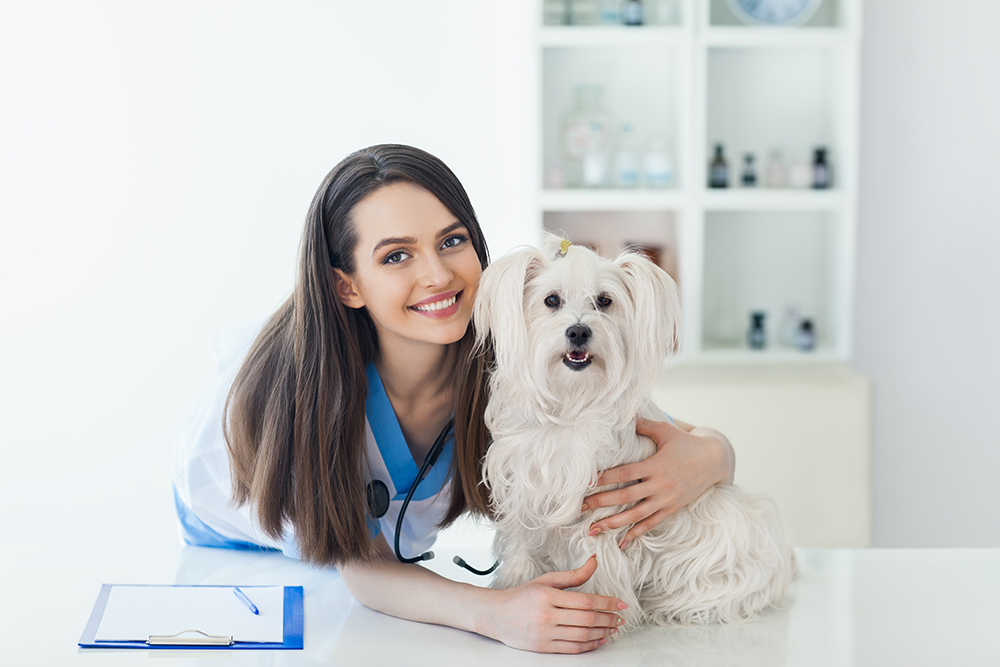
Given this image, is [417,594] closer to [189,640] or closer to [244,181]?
[189,640]

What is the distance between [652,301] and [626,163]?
5.96ft

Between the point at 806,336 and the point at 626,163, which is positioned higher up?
the point at 626,163

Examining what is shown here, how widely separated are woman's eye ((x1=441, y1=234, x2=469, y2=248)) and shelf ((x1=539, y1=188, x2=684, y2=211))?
1.40 metres

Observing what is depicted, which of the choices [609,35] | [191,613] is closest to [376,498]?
[191,613]

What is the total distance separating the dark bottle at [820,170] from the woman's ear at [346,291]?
2.05m

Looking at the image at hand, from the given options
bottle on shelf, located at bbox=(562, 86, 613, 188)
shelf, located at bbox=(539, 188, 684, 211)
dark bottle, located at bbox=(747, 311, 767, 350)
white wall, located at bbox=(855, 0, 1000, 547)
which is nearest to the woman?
shelf, located at bbox=(539, 188, 684, 211)

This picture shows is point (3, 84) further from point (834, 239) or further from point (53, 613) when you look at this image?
point (834, 239)

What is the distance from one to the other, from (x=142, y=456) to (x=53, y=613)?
75.4 inches

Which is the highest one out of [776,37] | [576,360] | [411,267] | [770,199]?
[776,37]

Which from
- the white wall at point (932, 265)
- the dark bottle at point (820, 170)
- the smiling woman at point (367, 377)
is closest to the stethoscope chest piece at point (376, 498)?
the smiling woman at point (367, 377)

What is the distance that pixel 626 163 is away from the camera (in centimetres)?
290

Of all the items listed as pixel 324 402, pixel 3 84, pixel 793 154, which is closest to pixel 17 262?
pixel 3 84

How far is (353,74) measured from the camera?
10.1ft

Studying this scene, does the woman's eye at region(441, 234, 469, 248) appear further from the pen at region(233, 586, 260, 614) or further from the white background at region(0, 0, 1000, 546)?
the white background at region(0, 0, 1000, 546)
